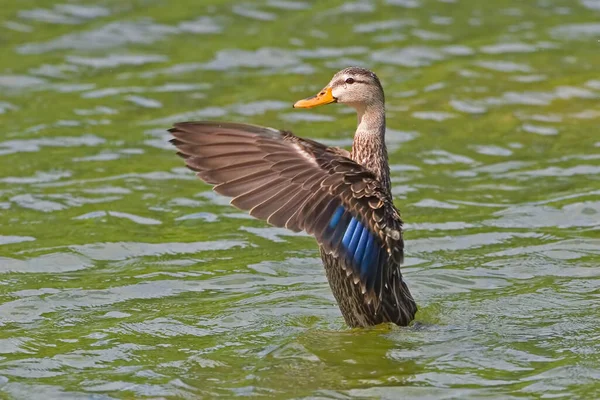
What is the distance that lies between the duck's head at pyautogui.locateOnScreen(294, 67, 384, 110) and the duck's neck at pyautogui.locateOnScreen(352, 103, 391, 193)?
58mm

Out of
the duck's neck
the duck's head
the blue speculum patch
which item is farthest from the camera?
the duck's head

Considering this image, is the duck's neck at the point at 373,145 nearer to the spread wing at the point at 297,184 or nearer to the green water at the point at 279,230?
the spread wing at the point at 297,184

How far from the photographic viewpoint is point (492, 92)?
1489 centimetres

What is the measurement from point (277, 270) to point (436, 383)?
111 inches

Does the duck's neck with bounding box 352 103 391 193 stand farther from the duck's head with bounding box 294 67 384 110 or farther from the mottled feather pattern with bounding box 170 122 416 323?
the mottled feather pattern with bounding box 170 122 416 323

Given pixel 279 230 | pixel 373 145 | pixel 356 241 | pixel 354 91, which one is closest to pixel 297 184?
pixel 356 241

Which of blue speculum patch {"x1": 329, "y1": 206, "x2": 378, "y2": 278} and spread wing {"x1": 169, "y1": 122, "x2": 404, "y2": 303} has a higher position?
spread wing {"x1": 169, "y1": 122, "x2": 404, "y2": 303}

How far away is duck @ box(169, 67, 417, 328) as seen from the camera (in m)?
7.75

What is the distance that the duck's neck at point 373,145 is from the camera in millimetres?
8727

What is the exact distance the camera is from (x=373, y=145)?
8.82m

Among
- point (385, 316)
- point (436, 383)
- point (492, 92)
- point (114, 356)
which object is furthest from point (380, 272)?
point (492, 92)

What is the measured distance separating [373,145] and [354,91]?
18.8 inches

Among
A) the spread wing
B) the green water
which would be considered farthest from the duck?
the green water

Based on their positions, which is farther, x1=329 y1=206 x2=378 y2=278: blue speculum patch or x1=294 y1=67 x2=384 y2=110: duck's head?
x1=294 y1=67 x2=384 y2=110: duck's head
